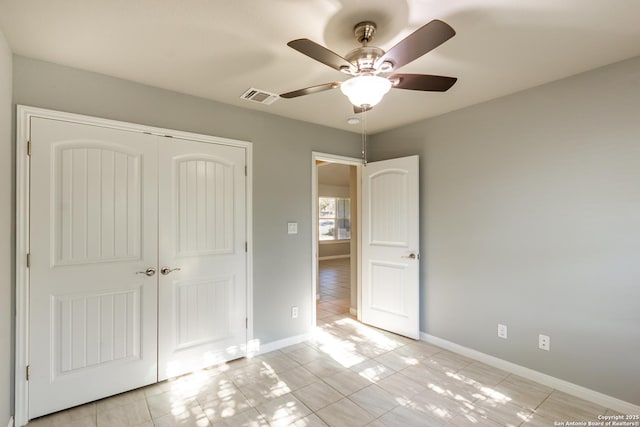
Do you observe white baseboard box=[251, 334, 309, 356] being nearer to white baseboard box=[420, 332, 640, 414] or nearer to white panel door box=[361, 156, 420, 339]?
white panel door box=[361, 156, 420, 339]

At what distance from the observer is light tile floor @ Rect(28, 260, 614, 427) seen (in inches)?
82.3

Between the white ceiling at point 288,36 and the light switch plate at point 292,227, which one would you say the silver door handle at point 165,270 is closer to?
the light switch plate at point 292,227

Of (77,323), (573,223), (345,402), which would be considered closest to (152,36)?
(77,323)

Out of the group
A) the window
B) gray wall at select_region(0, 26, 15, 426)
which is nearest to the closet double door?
gray wall at select_region(0, 26, 15, 426)

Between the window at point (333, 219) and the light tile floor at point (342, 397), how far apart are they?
6735mm

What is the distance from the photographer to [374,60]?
1610mm

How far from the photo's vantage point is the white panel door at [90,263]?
82.7 inches

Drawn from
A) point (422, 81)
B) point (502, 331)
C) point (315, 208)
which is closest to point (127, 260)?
point (315, 208)

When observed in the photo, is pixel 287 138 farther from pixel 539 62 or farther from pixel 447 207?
pixel 539 62

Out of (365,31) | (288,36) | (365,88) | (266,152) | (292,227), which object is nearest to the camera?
(365,88)

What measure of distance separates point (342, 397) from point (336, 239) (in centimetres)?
762

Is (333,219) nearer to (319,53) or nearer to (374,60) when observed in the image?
(374,60)

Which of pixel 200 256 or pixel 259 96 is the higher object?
pixel 259 96

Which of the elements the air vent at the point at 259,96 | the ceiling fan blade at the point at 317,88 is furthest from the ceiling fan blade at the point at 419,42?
the air vent at the point at 259,96
